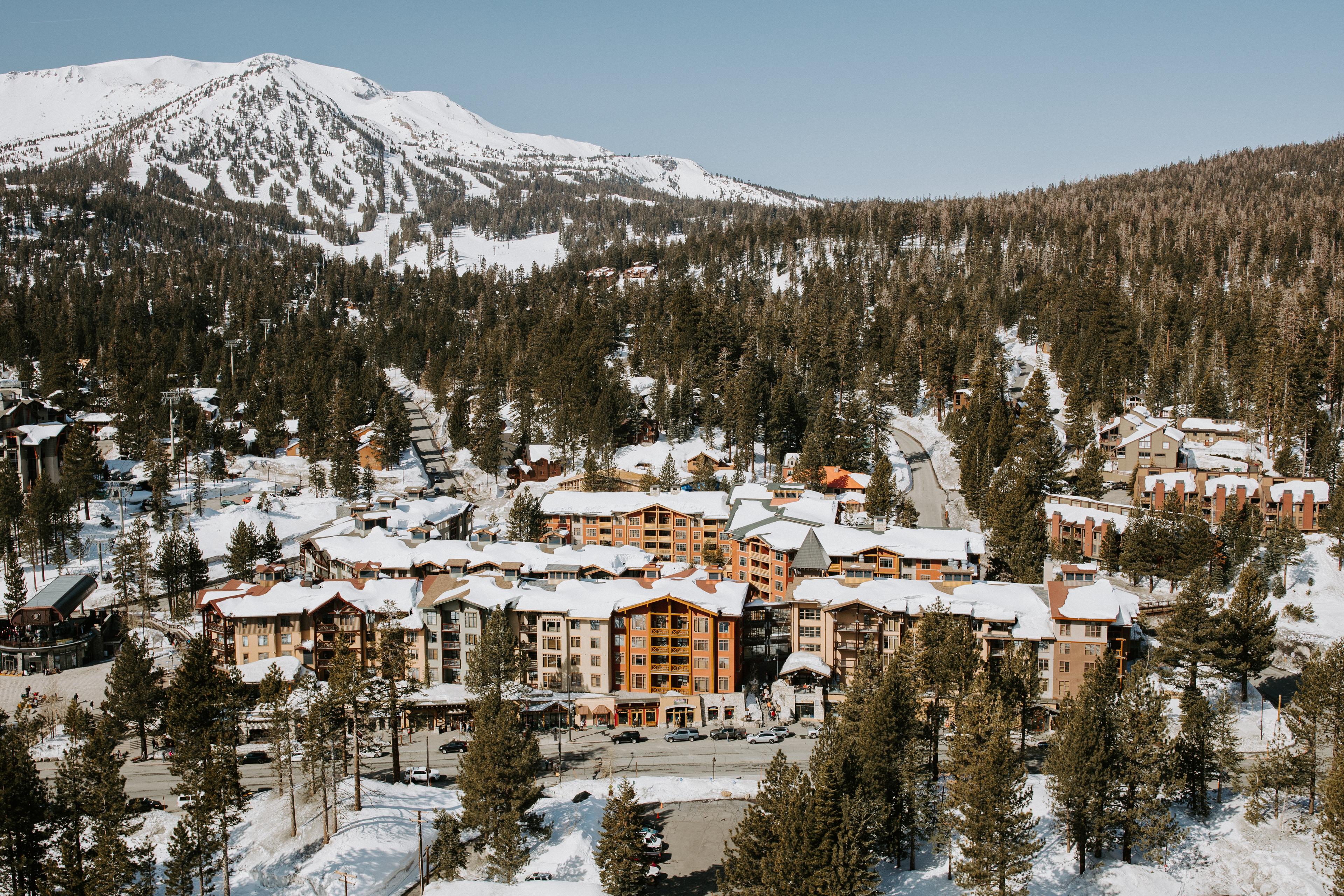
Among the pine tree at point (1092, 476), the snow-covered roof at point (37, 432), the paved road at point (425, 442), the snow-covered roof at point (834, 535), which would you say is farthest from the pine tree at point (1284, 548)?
the snow-covered roof at point (37, 432)

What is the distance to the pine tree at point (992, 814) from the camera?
123 feet

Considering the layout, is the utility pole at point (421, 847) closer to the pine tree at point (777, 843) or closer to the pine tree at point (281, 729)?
the pine tree at point (281, 729)

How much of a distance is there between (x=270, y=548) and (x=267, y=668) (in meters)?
21.6

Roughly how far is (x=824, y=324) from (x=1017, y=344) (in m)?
31.5

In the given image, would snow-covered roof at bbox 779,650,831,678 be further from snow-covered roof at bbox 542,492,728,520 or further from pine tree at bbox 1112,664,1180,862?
snow-covered roof at bbox 542,492,728,520

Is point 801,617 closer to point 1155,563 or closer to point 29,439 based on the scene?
point 1155,563

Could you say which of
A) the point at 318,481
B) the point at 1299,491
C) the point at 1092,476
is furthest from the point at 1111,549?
the point at 318,481

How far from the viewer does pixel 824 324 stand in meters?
124

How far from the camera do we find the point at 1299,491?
79.7 m

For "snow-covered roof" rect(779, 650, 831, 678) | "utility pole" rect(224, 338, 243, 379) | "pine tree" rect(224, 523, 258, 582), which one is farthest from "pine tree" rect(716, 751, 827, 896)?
"utility pole" rect(224, 338, 243, 379)

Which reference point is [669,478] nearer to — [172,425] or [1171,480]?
[1171,480]

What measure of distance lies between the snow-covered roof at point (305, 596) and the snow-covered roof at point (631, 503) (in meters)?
20.9

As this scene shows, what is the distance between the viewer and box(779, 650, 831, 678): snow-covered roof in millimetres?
59000

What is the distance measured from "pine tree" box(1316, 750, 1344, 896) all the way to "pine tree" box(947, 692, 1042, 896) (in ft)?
33.2
